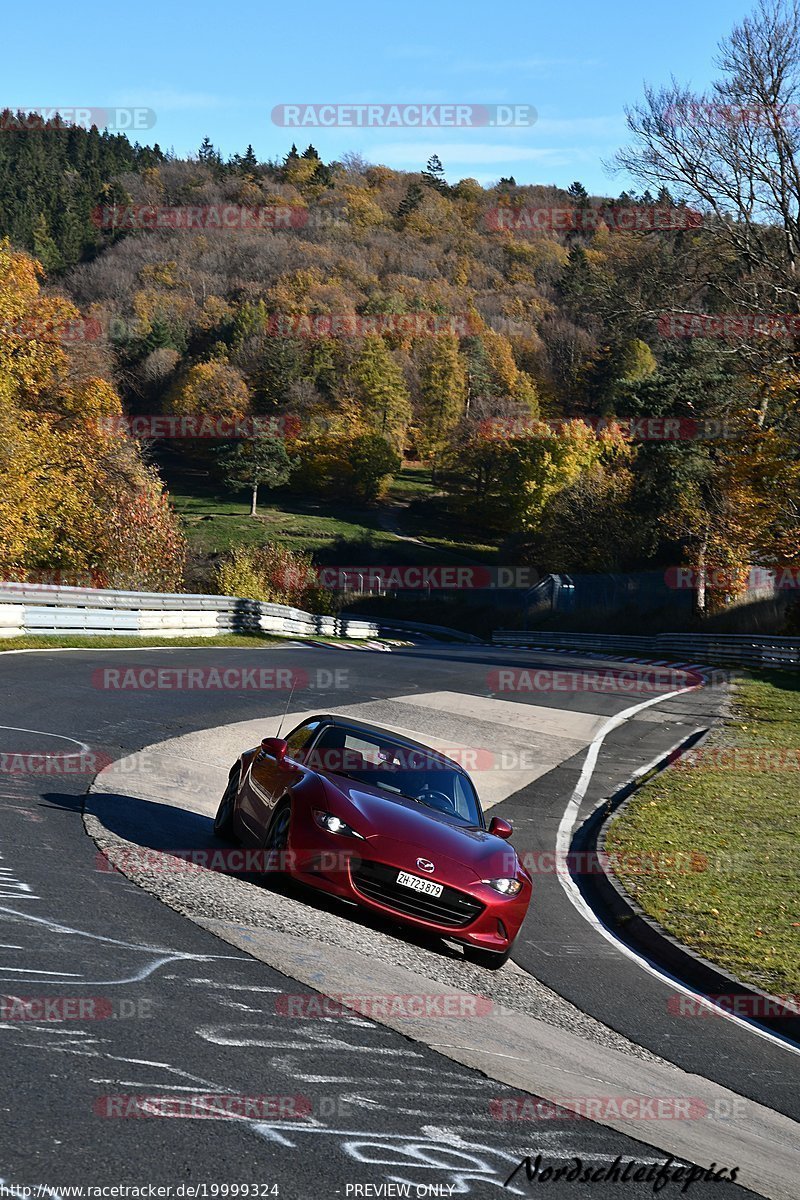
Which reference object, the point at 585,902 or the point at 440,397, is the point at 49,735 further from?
the point at 440,397

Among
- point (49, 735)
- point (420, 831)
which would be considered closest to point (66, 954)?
point (420, 831)

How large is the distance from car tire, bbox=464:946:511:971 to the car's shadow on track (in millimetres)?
103

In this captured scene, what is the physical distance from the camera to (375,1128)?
4.45 meters

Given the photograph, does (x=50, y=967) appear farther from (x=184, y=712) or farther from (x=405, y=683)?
(x=405, y=683)

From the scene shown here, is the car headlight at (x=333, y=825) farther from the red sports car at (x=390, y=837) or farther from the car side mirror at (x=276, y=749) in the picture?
the car side mirror at (x=276, y=749)

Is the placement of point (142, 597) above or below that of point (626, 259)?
below

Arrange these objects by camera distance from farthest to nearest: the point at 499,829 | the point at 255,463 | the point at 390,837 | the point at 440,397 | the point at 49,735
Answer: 1. the point at 440,397
2. the point at 255,463
3. the point at 49,735
4. the point at 499,829
5. the point at 390,837

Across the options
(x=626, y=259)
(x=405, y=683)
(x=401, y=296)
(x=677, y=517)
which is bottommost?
(x=405, y=683)

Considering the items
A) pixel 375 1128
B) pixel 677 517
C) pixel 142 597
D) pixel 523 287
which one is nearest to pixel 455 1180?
pixel 375 1128

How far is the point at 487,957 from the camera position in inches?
320

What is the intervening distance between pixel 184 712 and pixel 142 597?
1351cm

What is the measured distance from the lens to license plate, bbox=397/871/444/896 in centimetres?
794

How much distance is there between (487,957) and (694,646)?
114ft

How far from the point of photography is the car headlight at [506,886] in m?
8.18
